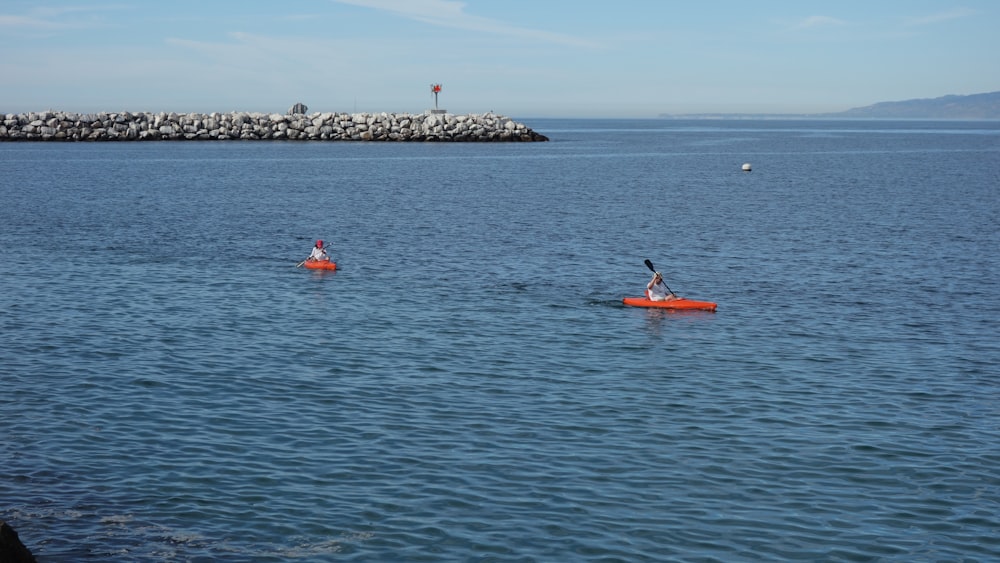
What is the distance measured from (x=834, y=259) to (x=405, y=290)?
66.2 ft

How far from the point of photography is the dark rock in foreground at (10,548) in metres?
13.1

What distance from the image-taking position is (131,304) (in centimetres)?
3569

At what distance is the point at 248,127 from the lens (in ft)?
537

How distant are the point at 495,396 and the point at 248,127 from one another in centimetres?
14568

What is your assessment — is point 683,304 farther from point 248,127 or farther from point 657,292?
point 248,127

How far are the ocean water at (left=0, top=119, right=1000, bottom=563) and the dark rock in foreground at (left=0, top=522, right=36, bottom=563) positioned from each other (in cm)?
243

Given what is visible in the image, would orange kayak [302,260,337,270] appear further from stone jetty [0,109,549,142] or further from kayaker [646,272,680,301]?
→ stone jetty [0,109,549,142]

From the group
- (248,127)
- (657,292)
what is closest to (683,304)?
(657,292)

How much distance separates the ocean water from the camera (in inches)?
687

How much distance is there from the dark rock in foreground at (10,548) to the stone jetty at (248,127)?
150611 millimetres

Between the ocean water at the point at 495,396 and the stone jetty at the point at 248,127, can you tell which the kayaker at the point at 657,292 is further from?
the stone jetty at the point at 248,127

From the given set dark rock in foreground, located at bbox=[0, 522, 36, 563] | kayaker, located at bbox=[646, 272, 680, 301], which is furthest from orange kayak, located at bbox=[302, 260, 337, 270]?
dark rock in foreground, located at bbox=[0, 522, 36, 563]

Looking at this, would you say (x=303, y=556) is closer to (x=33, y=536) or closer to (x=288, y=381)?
(x=33, y=536)

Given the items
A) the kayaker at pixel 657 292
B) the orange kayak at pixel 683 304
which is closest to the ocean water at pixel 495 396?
the orange kayak at pixel 683 304
